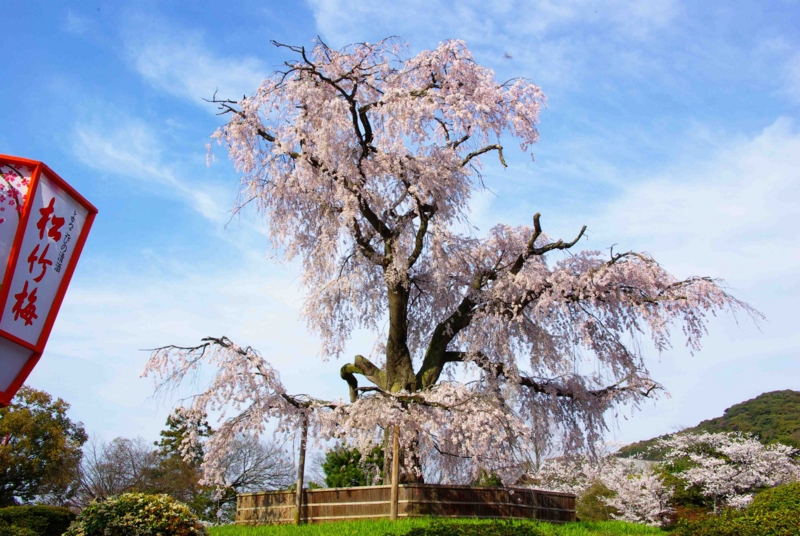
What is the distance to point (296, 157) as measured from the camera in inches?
569

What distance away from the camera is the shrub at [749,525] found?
904 cm

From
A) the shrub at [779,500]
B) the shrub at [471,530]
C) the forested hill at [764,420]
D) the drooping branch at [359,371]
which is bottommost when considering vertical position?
the shrub at [471,530]

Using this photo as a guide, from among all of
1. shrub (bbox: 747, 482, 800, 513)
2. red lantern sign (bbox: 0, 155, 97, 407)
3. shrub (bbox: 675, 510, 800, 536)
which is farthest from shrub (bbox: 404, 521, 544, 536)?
red lantern sign (bbox: 0, 155, 97, 407)

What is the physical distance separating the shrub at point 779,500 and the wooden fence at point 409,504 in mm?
4390

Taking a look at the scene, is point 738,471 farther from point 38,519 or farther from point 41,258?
point 41,258

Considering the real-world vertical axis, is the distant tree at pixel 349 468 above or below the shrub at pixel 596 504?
above

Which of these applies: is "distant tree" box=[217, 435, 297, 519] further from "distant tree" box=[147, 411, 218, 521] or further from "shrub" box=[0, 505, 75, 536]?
"shrub" box=[0, 505, 75, 536]

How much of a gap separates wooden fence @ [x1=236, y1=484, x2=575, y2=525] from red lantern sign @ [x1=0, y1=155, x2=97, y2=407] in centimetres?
1068

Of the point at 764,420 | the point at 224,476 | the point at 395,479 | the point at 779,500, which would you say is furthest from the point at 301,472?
the point at 764,420

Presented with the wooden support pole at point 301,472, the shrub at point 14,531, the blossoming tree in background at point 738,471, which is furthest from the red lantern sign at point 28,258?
the blossoming tree in background at point 738,471

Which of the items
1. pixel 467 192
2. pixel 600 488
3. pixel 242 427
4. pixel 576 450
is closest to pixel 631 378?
pixel 576 450

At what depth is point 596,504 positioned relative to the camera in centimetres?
2441

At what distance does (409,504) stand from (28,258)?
36.2ft

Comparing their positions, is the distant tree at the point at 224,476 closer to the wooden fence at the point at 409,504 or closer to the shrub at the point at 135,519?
the wooden fence at the point at 409,504
